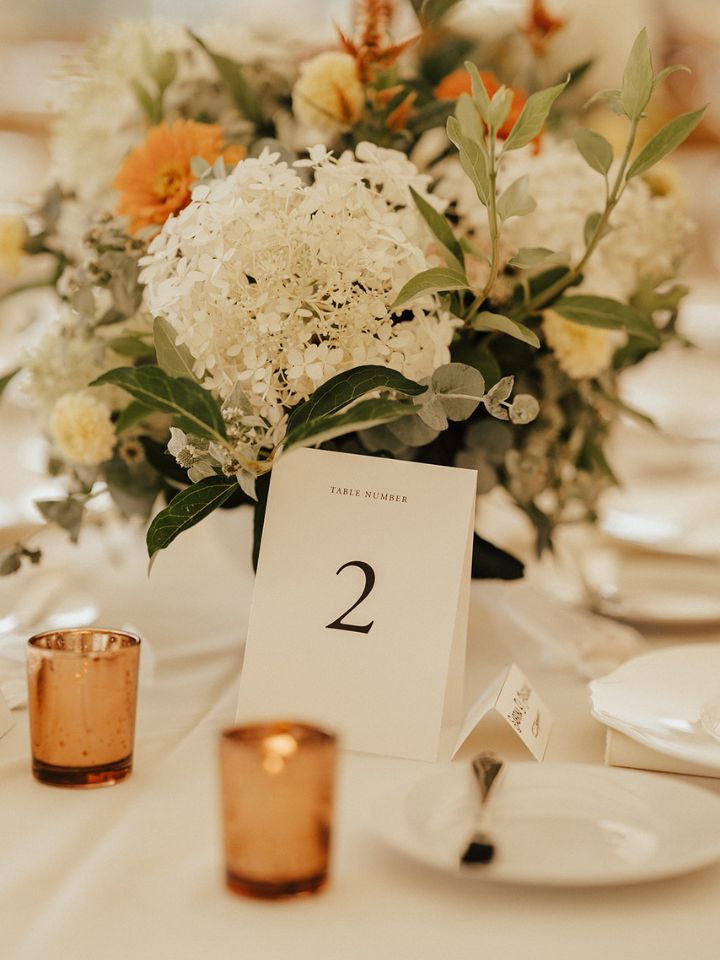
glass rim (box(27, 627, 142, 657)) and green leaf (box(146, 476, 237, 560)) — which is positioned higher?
green leaf (box(146, 476, 237, 560))

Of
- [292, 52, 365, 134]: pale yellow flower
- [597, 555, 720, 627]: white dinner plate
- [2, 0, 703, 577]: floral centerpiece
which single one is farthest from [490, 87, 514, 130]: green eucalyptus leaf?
[597, 555, 720, 627]: white dinner plate

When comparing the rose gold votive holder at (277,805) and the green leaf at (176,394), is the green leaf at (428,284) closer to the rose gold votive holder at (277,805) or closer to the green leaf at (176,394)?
the green leaf at (176,394)

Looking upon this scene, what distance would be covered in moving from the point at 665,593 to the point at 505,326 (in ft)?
2.17

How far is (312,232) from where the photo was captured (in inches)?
32.8

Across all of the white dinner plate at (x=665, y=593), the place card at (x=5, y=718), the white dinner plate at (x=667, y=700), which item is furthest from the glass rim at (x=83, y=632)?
the white dinner plate at (x=665, y=593)

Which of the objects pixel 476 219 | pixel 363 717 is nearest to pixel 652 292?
pixel 476 219

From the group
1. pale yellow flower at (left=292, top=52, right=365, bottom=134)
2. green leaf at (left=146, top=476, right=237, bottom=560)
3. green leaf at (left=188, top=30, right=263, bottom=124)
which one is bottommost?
green leaf at (left=146, top=476, right=237, bottom=560)

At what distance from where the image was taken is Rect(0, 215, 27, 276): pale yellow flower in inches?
50.9

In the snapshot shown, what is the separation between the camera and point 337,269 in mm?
833

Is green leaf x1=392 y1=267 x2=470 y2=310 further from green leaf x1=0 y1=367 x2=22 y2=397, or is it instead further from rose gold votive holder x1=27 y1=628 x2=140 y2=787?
green leaf x1=0 y1=367 x2=22 y2=397

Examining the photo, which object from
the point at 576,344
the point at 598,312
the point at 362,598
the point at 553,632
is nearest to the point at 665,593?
the point at 553,632

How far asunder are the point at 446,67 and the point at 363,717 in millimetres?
807

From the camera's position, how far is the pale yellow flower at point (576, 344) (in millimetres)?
1104

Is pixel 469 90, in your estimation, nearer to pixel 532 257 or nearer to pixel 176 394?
pixel 532 257
